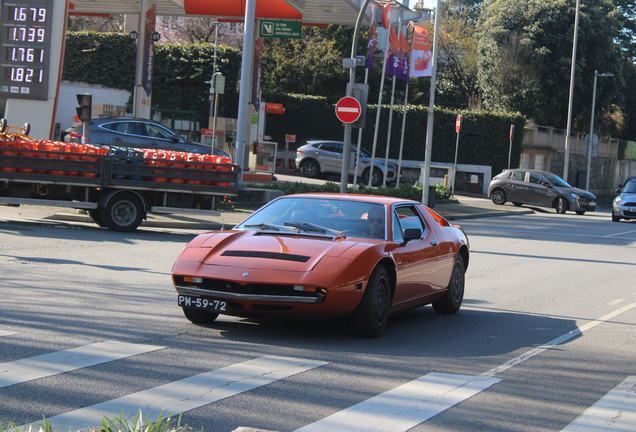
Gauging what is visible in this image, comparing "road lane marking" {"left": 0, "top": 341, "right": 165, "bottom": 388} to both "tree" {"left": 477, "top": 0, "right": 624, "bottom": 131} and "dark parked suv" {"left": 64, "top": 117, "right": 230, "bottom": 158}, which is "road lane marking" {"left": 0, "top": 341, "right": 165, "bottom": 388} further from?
"tree" {"left": 477, "top": 0, "right": 624, "bottom": 131}

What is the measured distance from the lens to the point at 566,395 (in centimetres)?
555

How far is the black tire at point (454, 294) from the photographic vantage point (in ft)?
29.2

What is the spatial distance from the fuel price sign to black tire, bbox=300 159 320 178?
16.3 metres

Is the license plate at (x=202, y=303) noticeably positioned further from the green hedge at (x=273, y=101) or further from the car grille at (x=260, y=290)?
the green hedge at (x=273, y=101)

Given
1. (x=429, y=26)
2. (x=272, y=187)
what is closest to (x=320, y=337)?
(x=272, y=187)

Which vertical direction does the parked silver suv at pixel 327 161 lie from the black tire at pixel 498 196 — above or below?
above

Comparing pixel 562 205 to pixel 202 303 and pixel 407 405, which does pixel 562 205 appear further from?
pixel 407 405

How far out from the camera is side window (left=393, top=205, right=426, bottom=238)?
8125mm

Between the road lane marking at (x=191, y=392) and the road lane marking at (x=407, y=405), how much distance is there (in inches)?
31.0

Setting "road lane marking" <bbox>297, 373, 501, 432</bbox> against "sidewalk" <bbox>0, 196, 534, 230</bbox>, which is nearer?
"road lane marking" <bbox>297, 373, 501, 432</bbox>

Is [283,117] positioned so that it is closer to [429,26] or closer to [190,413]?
[429,26]

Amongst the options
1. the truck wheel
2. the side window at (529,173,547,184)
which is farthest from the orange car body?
the side window at (529,173,547,184)

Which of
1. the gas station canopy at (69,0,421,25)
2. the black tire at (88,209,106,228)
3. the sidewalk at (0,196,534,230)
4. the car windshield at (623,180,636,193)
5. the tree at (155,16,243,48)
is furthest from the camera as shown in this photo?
the tree at (155,16,243,48)

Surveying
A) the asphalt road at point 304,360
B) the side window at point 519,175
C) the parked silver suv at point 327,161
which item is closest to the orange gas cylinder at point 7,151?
the asphalt road at point 304,360
